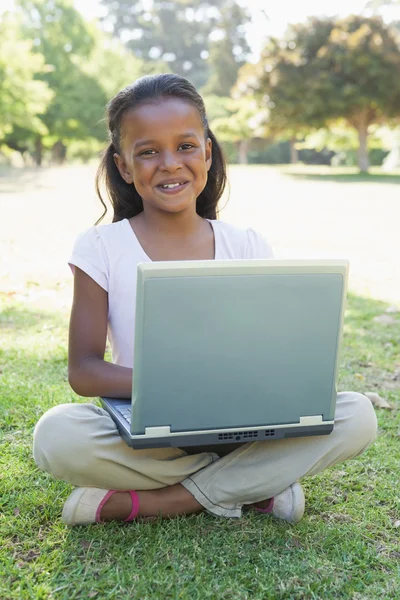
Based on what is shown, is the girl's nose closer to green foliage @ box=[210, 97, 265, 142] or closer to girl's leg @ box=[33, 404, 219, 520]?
girl's leg @ box=[33, 404, 219, 520]

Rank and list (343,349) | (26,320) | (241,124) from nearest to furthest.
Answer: (343,349)
(26,320)
(241,124)

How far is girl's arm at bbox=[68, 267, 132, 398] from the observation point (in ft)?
6.86

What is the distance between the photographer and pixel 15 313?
4.63 m

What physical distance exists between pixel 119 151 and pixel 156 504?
3.72 ft

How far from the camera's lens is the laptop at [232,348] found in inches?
64.9

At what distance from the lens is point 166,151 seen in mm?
2230

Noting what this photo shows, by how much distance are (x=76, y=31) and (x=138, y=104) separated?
3598 centimetres

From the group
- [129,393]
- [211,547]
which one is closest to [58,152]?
[129,393]

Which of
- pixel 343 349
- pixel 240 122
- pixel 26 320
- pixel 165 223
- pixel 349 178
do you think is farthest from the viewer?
pixel 240 122

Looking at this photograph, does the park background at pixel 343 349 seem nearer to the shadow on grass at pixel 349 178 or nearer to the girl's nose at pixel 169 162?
the shadow on grass at pixel 349 178

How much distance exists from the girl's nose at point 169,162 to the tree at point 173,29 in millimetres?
51345

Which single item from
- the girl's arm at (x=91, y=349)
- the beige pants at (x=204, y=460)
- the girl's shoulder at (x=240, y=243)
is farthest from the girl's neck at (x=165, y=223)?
the beige pants at (x=204, y=460)

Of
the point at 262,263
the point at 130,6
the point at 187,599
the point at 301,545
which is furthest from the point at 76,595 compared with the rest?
the point at 130,6

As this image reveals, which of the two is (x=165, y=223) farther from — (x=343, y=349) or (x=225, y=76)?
(x=225, y=76)
